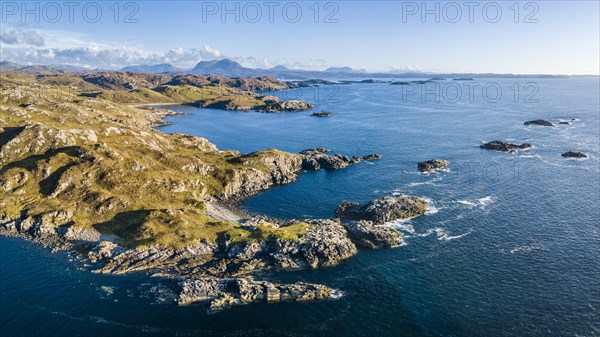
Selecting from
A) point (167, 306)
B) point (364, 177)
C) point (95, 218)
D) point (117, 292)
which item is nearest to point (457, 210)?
point (364, 177)

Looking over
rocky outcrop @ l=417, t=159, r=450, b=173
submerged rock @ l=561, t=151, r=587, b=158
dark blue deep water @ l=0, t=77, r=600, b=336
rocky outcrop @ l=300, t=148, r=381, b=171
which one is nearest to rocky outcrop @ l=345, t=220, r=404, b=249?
dark blue deep water @ l=0, t=77, r=600, b=336

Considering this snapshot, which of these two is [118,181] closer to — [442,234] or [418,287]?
[418,287]

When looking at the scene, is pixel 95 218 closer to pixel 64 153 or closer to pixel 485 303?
pixel 64 153

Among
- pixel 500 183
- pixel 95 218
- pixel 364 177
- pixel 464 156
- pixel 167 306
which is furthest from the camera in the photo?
pixel 464 156

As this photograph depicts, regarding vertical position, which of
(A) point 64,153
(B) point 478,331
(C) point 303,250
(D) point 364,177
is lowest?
(B) point 478,331

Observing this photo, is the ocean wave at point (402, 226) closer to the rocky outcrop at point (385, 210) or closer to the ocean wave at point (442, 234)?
the rocky outcrop at point (385, 210)

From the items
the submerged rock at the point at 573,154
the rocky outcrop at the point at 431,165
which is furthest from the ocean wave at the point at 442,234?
the submerged rock at the point at 573,154
